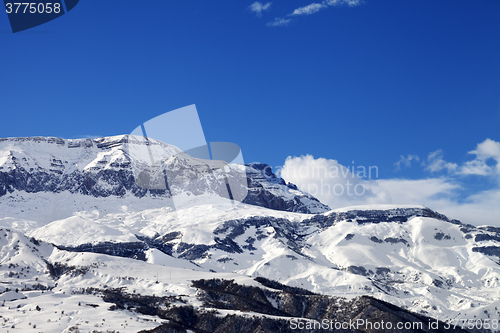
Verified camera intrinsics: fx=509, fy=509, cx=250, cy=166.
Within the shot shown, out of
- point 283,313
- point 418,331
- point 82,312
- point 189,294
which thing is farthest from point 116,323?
point 418,331

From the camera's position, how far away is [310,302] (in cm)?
19850

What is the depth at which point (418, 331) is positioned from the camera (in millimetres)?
161875

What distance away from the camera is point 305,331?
15550 centimetres

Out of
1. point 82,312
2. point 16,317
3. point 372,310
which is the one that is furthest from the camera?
point 372,310

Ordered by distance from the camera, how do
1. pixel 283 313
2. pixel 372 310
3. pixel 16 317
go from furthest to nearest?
pixel 283 313 → pixel 372 310 → pixel 16 317

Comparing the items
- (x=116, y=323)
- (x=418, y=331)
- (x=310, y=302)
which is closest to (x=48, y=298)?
(x=116, y=323)

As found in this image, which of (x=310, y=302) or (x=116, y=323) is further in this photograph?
(x=310, y=302)

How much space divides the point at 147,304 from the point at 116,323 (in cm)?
3414

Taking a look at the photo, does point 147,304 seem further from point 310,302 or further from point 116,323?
point 310,302

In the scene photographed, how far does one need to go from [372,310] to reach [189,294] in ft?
232

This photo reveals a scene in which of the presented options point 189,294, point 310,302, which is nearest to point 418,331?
point 310,302

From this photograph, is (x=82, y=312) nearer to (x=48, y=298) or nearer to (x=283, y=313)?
(x=48, y=298)

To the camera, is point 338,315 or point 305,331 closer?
point 305,331

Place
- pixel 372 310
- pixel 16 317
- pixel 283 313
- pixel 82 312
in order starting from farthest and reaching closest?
pixel 283 313 < pixel 372 310 < pixel 82 312 < pixel 16 317
